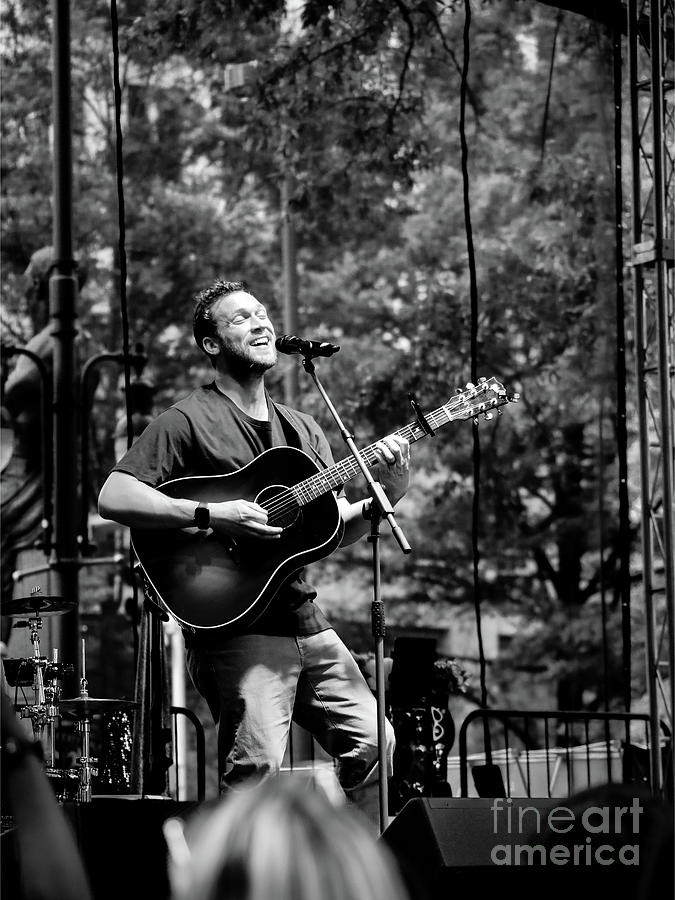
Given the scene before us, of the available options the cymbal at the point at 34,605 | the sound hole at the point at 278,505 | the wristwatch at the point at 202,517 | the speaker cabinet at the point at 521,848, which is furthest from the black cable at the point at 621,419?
the speaker cabinet at the point at 521,848

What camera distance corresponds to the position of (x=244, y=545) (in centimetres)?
457

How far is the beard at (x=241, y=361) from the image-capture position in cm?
473

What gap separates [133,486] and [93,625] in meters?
12.4

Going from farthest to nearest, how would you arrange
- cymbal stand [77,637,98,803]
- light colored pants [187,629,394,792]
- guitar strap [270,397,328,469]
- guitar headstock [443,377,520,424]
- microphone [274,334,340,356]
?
1. cymbal stand [77,637,98,803]
2. guitar headstock [443,377,520,424]
3. guitar strap [270,397,328,469]
4. microphone [274,334,340,356]
5. light colored pants [187,629,394,792]

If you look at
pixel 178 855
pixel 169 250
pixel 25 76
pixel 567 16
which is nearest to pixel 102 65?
pixel 25 76

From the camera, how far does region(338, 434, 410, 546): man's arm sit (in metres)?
4.64

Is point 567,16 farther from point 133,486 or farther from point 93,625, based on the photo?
point 133,486

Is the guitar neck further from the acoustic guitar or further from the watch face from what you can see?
the watch face

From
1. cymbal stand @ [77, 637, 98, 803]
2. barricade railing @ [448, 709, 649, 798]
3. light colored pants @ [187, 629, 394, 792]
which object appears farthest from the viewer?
barricade railing @ [448, 709, 649, 798]

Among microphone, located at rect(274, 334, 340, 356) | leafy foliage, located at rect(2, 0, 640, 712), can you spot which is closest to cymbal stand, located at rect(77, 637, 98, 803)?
microphone, located at rect(274, 334, 340, 356)

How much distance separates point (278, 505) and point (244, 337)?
607mm

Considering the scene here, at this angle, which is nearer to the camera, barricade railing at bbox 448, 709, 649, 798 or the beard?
the beard

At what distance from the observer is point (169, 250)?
17.0m

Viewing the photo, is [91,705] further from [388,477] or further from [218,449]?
[388,477]
